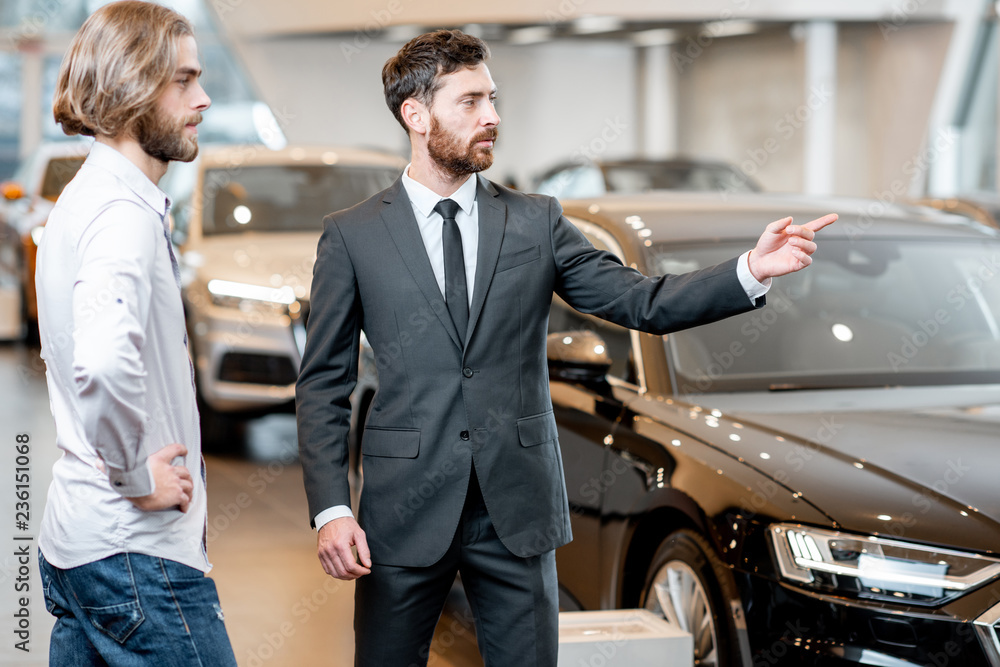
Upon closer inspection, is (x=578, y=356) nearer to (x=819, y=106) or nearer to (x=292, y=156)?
(x=292, y=156)

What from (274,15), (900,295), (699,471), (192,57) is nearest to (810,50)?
(274,15)

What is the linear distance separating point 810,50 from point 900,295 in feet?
46.3

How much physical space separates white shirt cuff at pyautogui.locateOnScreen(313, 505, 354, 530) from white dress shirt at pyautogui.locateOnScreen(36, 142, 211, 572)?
0.40 metres

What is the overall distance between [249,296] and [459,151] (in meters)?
4.26

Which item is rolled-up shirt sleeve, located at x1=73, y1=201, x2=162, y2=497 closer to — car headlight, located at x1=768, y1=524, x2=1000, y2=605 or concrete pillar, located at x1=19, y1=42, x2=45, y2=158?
car headlight, located at x1=768, y1=524, x2=1000, y2=605

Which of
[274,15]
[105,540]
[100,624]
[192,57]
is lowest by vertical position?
[100,624]

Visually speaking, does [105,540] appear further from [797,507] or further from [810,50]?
[810,50]

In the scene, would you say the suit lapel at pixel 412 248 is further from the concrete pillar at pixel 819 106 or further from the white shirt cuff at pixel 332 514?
the concrete pillar at pixel 819 106

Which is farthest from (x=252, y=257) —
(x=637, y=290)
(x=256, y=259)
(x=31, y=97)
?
(x=31, y=97)

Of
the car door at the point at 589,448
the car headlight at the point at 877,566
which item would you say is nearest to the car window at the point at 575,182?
the car door at the point at 589,448

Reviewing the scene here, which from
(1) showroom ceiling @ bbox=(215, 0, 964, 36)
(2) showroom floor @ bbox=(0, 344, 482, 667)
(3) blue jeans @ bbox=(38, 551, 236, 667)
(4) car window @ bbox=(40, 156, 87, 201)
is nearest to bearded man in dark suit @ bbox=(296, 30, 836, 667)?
(3) blue jeans @ bbox=(38, 551, 236, 667)

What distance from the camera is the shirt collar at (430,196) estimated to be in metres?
2.29

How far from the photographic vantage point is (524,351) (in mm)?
2240

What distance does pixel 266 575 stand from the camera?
4527 mm
